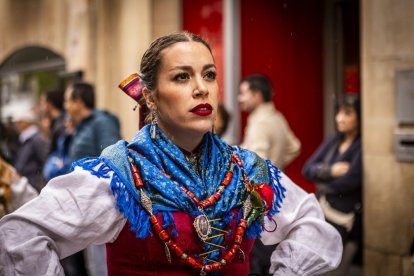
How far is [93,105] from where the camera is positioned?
253 cm

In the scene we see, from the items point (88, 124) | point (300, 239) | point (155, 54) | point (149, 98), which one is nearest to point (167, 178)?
point (149, 98)

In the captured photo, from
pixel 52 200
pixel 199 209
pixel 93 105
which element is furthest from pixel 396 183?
pixel 52 200

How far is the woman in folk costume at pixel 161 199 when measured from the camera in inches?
61.4

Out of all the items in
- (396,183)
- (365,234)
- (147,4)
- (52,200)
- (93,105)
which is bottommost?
(365,234)

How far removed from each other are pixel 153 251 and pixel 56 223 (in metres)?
0.25

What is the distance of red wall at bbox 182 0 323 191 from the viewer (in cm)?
A: 306

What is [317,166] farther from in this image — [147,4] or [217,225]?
[217,225]

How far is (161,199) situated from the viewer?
5.28 feet

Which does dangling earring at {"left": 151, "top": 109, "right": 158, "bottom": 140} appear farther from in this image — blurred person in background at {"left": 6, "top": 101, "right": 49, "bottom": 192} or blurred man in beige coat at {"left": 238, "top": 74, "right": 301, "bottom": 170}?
blurred man in beige coat at {"left": 238, "top": 74, "right": 301, "bottom": 170}

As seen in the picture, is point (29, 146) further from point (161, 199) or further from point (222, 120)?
point (161, 199)

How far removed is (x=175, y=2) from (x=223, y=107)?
1.52m

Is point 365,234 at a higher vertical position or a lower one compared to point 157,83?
lower

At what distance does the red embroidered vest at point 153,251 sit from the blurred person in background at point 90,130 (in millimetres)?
163

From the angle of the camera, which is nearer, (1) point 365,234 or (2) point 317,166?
(2) point 317,166
